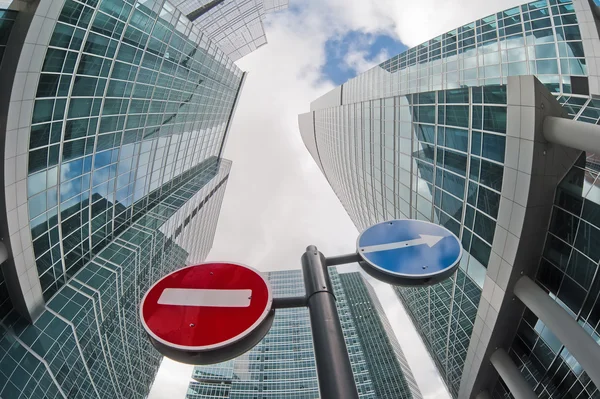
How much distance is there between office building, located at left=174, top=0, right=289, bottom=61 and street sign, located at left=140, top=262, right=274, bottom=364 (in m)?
55.9

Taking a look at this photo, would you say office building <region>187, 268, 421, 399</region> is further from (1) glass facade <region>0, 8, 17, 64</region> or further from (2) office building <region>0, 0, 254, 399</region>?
(1) glass facade <region>0, 8, 17, 64</region>

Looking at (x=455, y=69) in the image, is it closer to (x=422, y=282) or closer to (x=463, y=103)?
(x=463, y=103)

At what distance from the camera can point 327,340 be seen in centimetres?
211

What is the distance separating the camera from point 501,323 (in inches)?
563

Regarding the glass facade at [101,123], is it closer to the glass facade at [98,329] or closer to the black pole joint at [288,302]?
the glass facade at [98,329]

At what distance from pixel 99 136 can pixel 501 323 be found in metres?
27.9

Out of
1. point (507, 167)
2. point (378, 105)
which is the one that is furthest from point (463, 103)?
point (378, 105)

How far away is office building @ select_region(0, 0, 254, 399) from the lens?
635 inches

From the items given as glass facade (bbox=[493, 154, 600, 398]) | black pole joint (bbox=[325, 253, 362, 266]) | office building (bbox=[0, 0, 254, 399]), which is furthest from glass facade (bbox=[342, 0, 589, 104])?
office building (bbox=[0, 0, 254, 399])

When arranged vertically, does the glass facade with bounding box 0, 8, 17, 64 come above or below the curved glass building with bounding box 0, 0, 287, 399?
above

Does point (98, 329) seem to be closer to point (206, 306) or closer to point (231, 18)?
point (206, 306)

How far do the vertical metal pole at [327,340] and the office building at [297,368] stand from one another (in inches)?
3241

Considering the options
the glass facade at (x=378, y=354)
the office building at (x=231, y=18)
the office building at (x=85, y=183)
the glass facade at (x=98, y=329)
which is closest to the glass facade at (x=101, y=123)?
the office building at (x=85, y=183)

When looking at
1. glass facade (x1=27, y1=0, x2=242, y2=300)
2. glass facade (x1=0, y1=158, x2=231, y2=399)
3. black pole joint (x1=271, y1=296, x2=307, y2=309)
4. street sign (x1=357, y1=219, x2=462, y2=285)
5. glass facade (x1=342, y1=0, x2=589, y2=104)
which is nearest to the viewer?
black pole joint (x1=271, y1=296, x2=307, y2=309)
